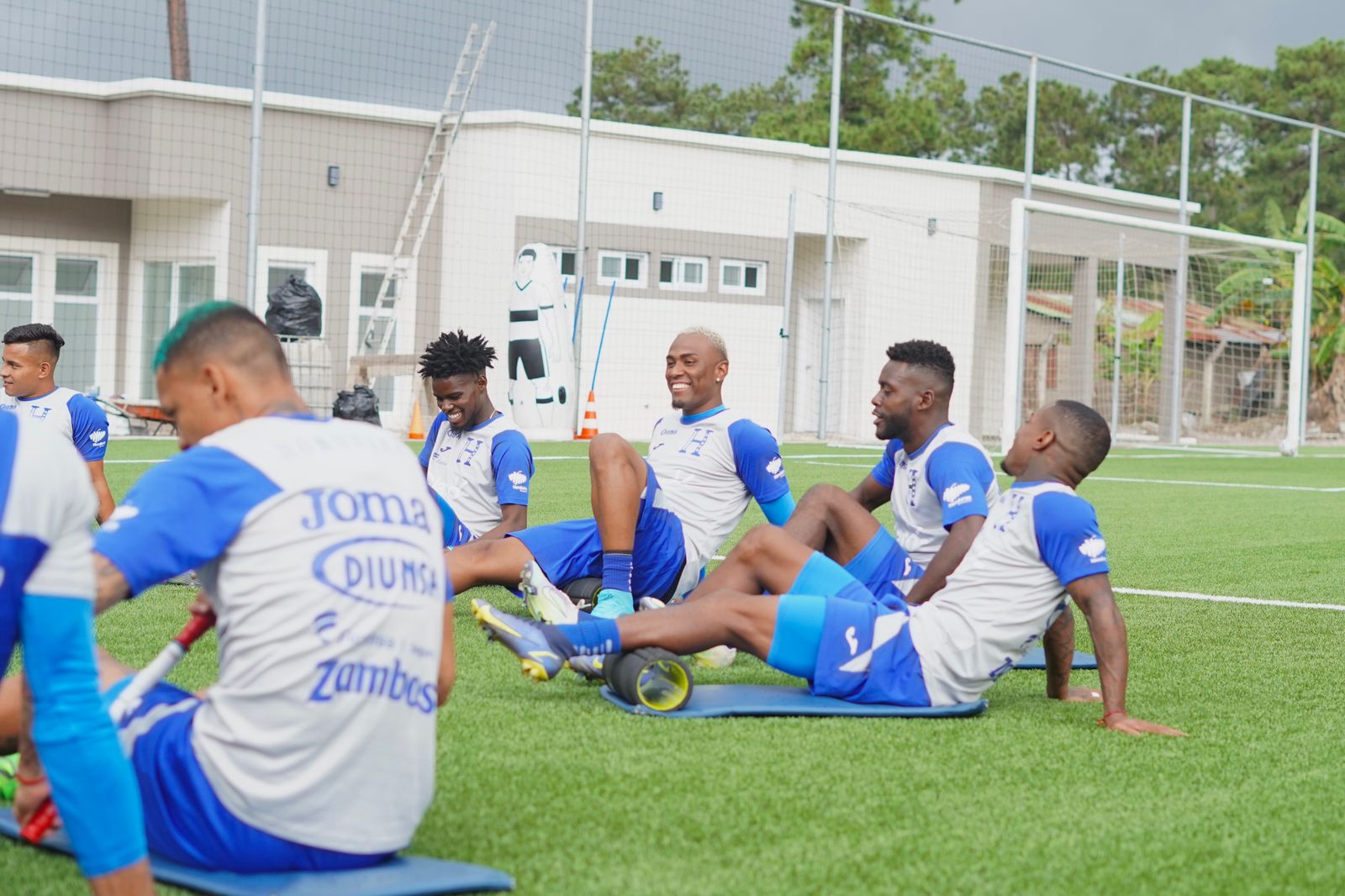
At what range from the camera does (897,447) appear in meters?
5.47

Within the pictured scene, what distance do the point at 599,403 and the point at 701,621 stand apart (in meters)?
19.2

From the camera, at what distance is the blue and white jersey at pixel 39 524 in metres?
2.21

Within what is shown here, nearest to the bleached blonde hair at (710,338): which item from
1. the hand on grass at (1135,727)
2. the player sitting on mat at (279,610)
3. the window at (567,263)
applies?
the hand on grass at (1135,727)

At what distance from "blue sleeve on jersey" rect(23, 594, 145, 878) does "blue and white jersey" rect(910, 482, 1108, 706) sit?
2555 mm

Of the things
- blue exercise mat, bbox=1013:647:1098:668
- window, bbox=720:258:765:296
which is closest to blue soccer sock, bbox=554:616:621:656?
blue exercise mat, bbox=1013:647:1098:668

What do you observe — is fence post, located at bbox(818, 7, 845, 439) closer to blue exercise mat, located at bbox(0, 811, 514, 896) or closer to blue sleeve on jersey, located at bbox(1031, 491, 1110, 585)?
blue sleeve on jersey, located at bbox(1031, 491, 1110, 585)

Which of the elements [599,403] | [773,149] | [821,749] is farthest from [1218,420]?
[821,749]

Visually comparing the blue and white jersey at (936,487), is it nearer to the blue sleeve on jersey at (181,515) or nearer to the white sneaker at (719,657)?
the white sneaker at (719,657)

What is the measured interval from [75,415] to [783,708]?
4599mm

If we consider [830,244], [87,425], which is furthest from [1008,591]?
[830,244]

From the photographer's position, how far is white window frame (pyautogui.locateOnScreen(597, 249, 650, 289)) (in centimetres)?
2364

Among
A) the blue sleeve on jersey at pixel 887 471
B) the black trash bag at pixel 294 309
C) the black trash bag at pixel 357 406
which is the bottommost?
the blue sleeve on jersey at pixel 887 471

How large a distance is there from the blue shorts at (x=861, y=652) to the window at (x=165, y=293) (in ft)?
61.7

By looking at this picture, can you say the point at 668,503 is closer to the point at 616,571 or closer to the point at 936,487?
the point at 616,571
